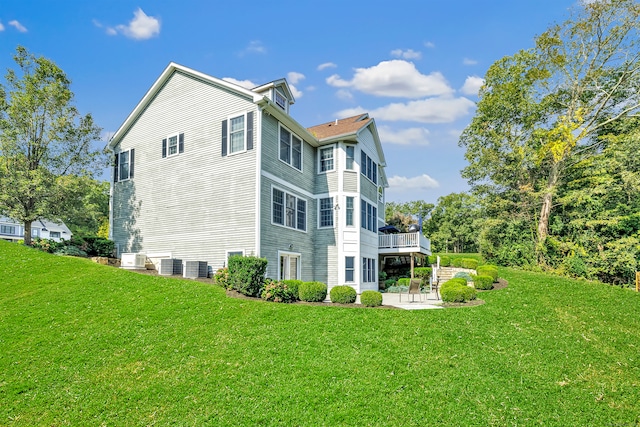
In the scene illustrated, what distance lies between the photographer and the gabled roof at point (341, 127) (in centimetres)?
1856

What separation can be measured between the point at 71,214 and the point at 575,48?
29.6m

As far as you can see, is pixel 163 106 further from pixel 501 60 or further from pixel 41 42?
pixel 501 60

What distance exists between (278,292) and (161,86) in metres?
12.8

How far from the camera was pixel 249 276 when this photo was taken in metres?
11.5

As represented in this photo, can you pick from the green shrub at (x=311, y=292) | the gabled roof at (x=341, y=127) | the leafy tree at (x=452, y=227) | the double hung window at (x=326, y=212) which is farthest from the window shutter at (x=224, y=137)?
the leafy tree at (x=452, y=227)

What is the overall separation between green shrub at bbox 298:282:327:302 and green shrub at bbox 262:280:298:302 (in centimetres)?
30

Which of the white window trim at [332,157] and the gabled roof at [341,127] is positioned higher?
the gabled roof at [341,127]

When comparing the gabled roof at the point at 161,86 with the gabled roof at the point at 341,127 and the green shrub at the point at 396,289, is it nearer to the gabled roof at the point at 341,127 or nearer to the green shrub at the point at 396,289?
the gabled roof at the point at 341,127

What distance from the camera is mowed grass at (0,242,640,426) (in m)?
5.62

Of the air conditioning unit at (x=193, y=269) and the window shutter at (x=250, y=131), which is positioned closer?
the air conditioning unit at (x=193, y=269)

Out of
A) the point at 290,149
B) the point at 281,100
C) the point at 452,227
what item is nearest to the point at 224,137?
the point at 290,149

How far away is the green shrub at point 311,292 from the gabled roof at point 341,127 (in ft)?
29.6

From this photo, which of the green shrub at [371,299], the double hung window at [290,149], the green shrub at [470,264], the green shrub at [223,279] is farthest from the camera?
the green shrub at [470,264]

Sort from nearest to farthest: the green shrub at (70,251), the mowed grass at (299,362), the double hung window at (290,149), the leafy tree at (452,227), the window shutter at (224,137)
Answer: the mowed grass at (299,362) < the window shutter at (224,137) < the double hung window at (290,149) < the green shrub at (70,251) < the leafy tree at (452,227)
